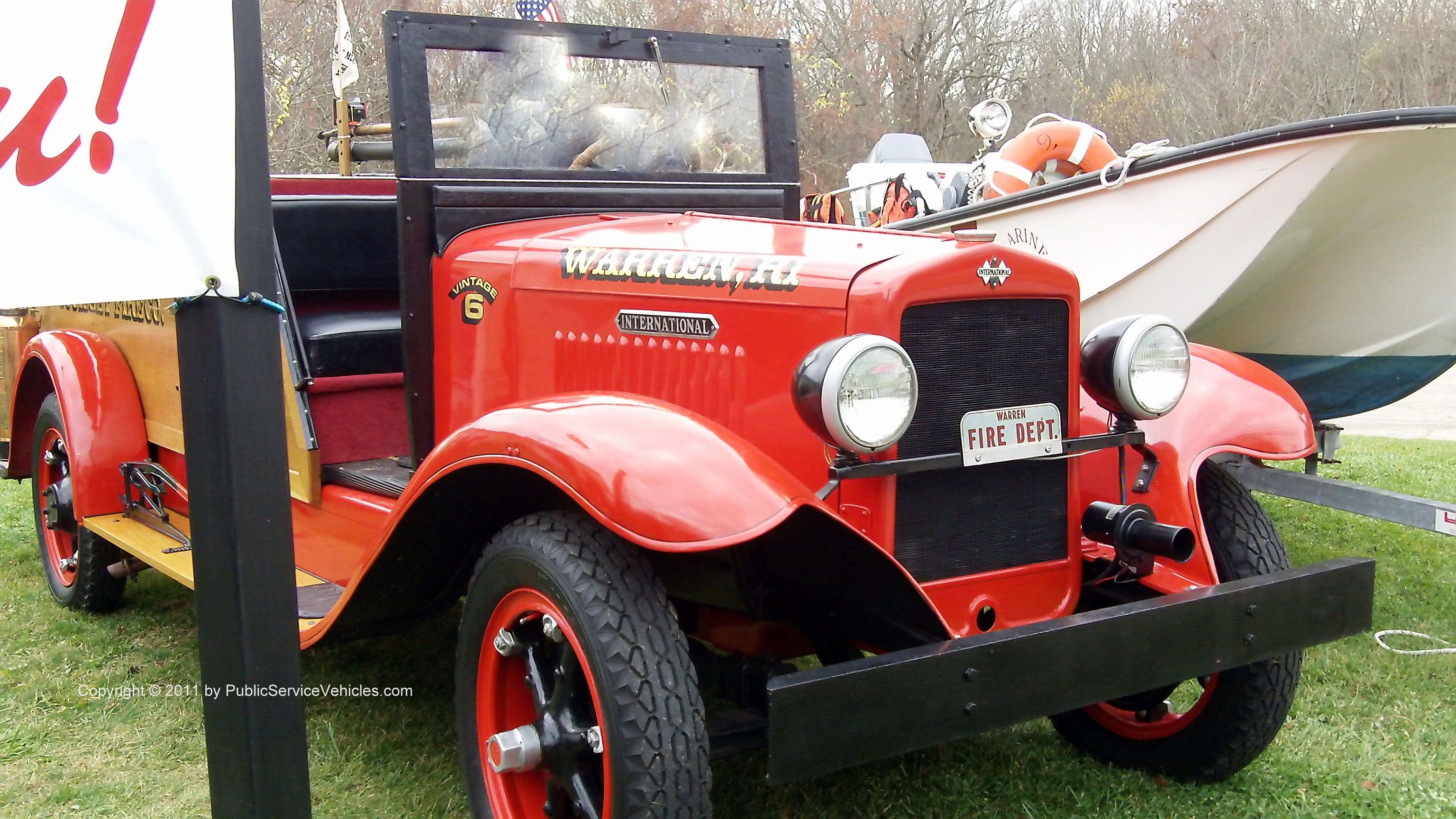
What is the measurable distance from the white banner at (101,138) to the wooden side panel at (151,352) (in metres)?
1.87

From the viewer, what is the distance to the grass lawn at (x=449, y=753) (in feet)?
9.39

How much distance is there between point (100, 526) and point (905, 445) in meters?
2.91

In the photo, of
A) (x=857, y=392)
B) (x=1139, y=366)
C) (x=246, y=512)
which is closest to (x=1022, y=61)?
(x=1139, y=366)

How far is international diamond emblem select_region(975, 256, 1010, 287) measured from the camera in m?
2.46

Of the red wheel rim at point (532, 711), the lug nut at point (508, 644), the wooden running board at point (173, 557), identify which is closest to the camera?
the red wheel rim at point (532, 711)

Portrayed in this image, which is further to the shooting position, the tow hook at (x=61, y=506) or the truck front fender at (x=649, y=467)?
the tow hook at (x=61, y=506)

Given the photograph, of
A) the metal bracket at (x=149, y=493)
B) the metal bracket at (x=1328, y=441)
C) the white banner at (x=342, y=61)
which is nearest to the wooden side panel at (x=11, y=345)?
the metal bracket at (x=149, y=493)

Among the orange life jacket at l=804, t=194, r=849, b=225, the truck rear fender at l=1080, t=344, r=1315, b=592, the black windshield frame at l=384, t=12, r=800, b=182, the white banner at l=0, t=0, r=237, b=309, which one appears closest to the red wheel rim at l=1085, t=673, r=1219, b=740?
the truck rear fender at l=1080, t=344, r=1315, b=592

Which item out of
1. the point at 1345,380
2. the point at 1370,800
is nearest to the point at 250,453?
the point at 1370,800

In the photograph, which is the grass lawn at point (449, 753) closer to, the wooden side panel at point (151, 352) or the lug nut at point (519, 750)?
the lug nut at point (519, 750)

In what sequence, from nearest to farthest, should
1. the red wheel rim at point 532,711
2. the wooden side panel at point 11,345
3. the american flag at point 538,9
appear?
the red wheel rim at point 532,711, the american flag at point 538,9, the wooden side panel at point 11,345

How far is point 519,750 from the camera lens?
2.30 meters

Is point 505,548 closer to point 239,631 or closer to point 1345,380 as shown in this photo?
point 239,631

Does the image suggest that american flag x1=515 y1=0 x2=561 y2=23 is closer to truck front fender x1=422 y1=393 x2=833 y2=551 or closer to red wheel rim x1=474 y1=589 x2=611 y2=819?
truck front fender x1=422 y1=393 x2=833 y2=551
